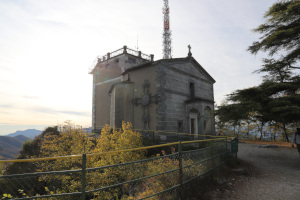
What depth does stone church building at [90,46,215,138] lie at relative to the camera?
16219mm

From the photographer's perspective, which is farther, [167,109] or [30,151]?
[30,151]

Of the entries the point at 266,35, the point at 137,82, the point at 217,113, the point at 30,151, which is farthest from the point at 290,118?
the point at 30,151

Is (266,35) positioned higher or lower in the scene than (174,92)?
higher

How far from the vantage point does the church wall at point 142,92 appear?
53.9 feet

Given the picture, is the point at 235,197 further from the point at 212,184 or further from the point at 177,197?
the point at 177,197

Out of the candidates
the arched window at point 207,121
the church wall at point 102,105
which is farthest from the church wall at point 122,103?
the arched window at point 207,121

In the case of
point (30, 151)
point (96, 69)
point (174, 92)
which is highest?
point (96, 69)

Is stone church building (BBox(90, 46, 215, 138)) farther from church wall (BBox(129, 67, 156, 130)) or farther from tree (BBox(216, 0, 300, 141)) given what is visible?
tree (BBox(216, 0, 300, 141))

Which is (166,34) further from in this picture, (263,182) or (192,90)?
(263,182)

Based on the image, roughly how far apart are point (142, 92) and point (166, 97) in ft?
8.38

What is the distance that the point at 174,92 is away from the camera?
1714 cm

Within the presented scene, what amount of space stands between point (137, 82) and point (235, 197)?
13.9 m

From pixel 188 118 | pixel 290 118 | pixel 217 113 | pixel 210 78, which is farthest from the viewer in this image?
pixel 210 78

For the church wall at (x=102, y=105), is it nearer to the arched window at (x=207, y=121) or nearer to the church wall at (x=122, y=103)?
the church wall at (x=122, y=103)
